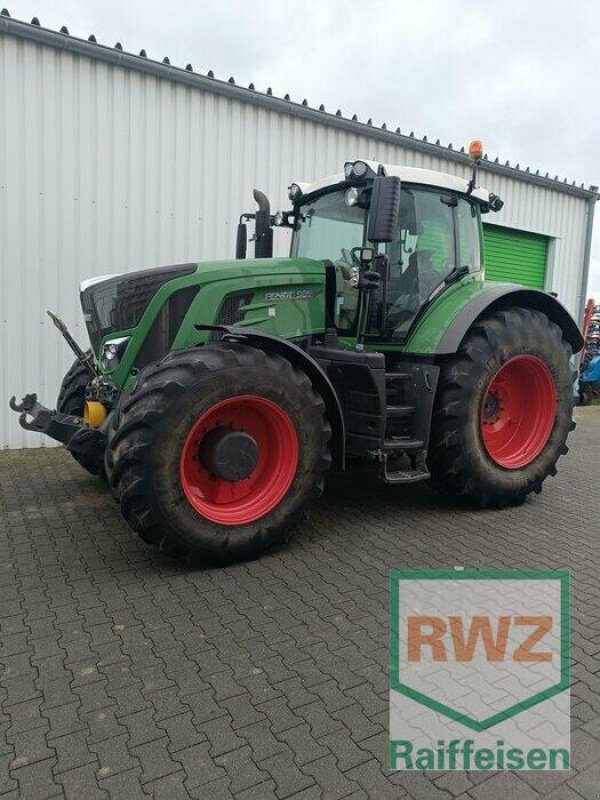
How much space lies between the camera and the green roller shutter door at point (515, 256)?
1095 centimetres

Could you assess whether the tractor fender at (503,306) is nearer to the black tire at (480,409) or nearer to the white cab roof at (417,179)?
the black tire at (480,409)

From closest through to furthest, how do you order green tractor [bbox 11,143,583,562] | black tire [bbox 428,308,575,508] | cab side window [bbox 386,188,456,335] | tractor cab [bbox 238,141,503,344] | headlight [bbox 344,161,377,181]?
1. green tractor [bbox 11,143,583,562]
2. headlight [bbox 344,161,377,181]
3. tractor cab [bbox 238,141,503,344]
4. black tire [bbox 428,308,575,508]
5. cab side window [bbox 386,188,456,335]

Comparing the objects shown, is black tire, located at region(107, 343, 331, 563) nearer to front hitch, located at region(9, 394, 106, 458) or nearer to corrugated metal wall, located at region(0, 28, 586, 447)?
front hitch, located at region(9, 394, 106, 458)

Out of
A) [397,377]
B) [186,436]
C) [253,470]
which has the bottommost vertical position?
[253,470]

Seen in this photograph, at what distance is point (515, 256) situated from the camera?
1144cm

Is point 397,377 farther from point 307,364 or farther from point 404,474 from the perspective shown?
point 307,364

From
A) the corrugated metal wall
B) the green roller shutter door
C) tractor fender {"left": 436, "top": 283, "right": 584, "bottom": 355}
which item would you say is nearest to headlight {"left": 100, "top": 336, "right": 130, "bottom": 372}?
tractor fender {"left": 436, "top": 283, "right": 584, "bottom": 355}

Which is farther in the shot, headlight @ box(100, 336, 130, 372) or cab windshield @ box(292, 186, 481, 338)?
cab windshield @ box(292, 186, 481, 338)

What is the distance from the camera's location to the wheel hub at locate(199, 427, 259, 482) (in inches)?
143

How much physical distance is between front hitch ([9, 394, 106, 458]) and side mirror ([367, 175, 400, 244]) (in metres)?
2.11

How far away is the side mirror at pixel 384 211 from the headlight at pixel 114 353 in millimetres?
1803

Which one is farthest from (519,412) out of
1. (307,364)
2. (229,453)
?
(229,453)

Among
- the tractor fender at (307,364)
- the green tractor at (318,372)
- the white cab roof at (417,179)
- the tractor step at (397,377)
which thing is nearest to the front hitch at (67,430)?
the green tractor at (318,372)

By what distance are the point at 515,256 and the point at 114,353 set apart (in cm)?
913
